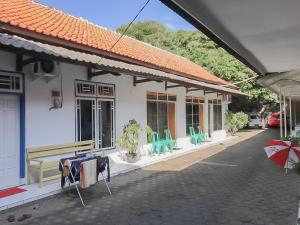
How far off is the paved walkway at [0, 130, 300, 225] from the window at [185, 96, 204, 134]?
7.11 meters

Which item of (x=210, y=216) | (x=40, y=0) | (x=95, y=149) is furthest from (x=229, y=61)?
(x=210, y=216)

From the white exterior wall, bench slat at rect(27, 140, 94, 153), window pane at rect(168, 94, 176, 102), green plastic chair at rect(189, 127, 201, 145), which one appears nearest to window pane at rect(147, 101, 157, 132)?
the white exterior wall

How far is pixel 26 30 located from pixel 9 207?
4207 millimetres

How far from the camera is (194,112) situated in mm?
18109

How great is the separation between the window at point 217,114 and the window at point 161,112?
6.34 metres

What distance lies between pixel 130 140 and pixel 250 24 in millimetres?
7522

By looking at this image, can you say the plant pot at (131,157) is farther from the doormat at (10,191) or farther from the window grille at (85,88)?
the doormat at (10,191)

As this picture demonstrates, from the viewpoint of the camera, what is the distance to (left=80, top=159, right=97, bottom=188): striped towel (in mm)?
6613

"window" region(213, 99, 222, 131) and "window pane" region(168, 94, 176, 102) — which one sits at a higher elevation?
"window pane" region(168, 94, 176, 102)

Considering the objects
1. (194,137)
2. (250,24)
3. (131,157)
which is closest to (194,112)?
(194,137)

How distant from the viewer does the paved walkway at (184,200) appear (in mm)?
5680

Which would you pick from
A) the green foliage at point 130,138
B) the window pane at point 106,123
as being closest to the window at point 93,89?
the window pane at point 106,123

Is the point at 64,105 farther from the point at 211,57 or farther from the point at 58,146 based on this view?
the point at 211,57

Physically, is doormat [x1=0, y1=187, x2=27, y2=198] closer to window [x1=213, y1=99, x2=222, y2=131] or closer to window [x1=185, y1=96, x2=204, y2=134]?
window [x1=185, y1=96, x2=204, y2=134]
